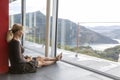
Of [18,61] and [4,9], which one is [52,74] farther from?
[4,9]

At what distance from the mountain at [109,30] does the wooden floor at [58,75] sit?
49.8 inches

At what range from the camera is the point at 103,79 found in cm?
352

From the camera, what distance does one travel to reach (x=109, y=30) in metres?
4.85

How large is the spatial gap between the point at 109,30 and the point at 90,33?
641 millimetres

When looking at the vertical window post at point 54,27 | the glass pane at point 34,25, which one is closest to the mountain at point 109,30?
the vertical window post at point 54,27

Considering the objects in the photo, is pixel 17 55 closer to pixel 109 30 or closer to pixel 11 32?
pixel 11 32

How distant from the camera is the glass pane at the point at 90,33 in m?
4.61

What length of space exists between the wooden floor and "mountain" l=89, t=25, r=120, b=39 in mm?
1265

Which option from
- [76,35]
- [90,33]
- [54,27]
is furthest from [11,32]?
[90,33]

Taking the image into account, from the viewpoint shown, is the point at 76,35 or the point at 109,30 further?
the point at 76,35

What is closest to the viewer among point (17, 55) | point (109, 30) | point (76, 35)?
point (17, 55)

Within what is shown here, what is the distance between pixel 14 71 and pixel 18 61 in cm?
23

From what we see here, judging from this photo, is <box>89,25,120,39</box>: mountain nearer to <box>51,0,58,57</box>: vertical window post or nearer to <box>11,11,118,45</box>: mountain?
<box>11,11,118,45</box>: mountain

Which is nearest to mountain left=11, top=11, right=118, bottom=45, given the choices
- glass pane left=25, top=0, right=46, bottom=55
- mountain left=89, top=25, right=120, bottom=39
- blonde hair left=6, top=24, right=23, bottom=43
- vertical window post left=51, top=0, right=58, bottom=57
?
mountain left=89, top=25, right=120, bottom=39
